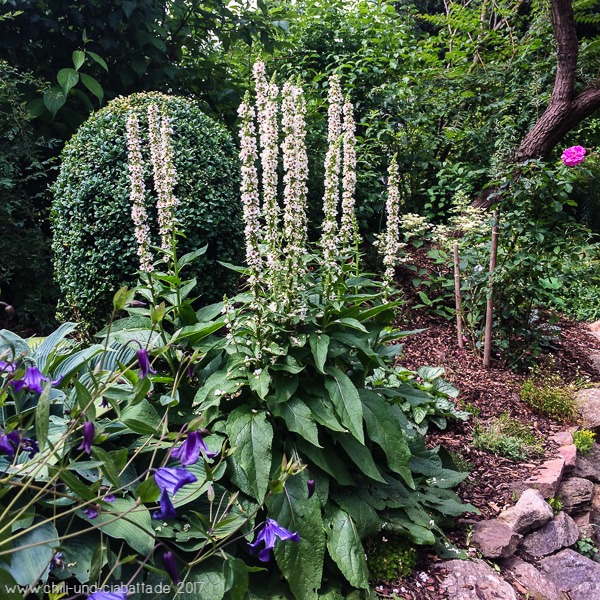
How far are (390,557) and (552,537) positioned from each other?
1.09m

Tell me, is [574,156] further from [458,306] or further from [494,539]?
[494,539]

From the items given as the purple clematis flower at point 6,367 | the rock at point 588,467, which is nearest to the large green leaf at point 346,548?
the purple clematis flower at point 6,367

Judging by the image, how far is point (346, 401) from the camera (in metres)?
2.24

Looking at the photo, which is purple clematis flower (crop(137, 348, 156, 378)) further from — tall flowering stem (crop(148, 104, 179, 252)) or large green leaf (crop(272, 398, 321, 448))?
tall flowering stem (crop(148, 104, 179, 252))

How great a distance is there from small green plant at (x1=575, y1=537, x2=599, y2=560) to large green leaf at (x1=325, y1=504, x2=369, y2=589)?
154 centimetres

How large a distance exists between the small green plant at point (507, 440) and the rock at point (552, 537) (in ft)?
1.31

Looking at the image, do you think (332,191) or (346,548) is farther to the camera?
(332,191)

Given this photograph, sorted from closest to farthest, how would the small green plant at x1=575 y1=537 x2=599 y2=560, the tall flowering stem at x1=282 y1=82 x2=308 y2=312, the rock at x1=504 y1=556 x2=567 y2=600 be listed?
1. the tall flowering stem at x1=282 y1=82 x2=308 y2=312
2. the rock at x1=504 y1=556 x2=567 y2=600
3. the small green plant at x1=575 y1=537 x2=599 y2=560

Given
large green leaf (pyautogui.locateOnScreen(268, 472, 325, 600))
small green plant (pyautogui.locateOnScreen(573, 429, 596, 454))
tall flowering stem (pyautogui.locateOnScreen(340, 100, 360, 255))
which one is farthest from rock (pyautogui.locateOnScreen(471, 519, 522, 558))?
tall flowering stem (pyautogui.locateOnScreen(340, 100, 360, 255))

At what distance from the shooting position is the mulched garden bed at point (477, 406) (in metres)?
2.45

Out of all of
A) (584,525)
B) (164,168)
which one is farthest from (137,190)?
(584,525)

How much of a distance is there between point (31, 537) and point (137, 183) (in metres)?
1.58

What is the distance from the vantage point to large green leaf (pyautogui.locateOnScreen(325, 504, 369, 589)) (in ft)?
6.96

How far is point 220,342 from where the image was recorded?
8.09 ft
